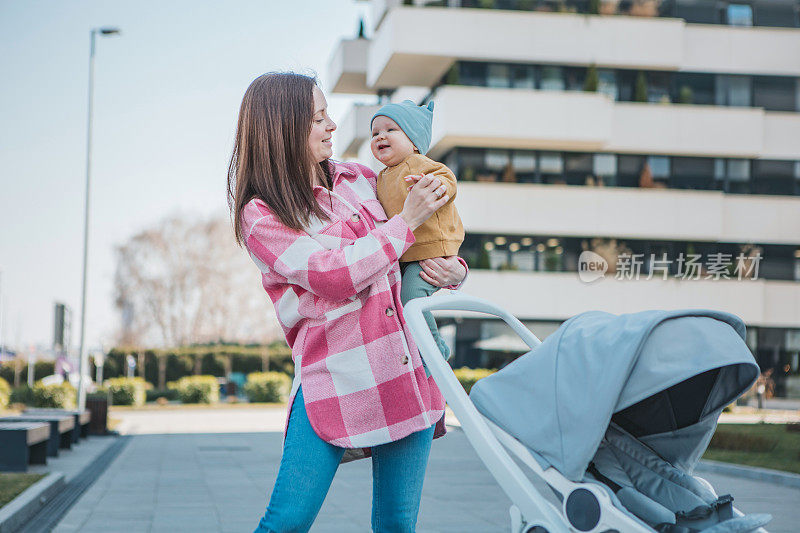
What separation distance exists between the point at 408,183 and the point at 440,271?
30 centimetres

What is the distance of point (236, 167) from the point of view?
3.14 m

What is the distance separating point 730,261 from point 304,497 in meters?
37.2

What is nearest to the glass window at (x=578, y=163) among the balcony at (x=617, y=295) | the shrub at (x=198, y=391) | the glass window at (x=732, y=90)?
the balcony at (x=617, y=295)

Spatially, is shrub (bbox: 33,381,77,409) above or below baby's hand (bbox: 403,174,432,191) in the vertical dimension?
below

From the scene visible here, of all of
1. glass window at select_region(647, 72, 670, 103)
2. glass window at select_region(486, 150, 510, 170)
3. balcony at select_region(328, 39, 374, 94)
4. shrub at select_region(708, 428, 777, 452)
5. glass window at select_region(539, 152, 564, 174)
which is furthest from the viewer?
balcony at select_region(328, 39, 374, 94)

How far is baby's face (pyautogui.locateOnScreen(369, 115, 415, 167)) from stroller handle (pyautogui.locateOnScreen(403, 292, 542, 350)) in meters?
0.49

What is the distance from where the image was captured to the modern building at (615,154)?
35375 mm

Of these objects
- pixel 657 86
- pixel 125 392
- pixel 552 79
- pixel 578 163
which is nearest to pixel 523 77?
pixel 552 79

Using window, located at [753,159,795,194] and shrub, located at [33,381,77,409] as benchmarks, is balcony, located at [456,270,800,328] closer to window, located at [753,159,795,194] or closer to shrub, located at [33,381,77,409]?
window, located at [753,159,795,194]

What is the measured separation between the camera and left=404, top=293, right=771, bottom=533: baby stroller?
2836 millimetres

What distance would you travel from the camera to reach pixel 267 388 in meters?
36.3

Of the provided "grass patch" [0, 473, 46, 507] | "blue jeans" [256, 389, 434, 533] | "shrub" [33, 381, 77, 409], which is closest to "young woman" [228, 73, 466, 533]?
"blue jeans" [256, 389, 434, 533]

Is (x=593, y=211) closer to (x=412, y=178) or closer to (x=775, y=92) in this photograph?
(x=775, y=92)

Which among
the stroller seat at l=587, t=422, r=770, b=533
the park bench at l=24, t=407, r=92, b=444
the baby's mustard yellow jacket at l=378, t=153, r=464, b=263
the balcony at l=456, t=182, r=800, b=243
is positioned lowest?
the park bench at l=24, t=407, r=92, b=444
